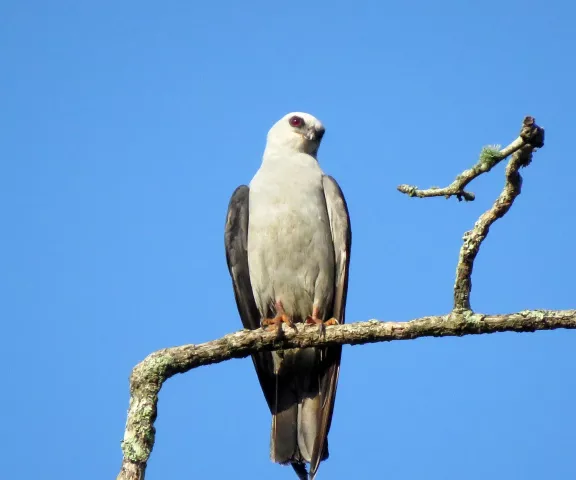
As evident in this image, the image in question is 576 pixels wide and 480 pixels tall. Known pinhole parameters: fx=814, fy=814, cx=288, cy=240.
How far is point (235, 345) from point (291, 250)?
2.10 metres

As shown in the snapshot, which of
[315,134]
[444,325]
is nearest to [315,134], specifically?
[315,134]

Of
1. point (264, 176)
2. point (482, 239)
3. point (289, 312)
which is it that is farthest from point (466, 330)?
point (264, 176)

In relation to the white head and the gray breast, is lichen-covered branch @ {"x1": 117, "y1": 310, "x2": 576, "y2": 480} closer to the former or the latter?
the gray breast

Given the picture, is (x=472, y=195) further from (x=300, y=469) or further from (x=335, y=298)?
(x=300, y=469)

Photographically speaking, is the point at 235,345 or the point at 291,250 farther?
the point at 291,250

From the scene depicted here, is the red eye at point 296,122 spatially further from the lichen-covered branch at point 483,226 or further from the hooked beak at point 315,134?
the lichen-covered branch at point 483,226

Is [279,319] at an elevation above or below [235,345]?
above

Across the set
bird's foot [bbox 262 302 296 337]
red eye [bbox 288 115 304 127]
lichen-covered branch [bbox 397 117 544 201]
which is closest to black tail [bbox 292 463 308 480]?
bird's foot [bbox 262 302 296 337]

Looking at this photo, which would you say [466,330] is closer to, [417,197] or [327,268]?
[417,197]

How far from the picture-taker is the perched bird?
285 inches

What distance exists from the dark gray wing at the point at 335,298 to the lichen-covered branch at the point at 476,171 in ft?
8.20

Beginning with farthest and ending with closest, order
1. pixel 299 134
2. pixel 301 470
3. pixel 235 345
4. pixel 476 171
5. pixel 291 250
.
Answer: pixel 299 134 → pixel 291 250 → pixel 301 470 → pixel 235 345 → pixel 476 171

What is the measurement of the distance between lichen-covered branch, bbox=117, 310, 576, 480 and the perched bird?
1.73 meters

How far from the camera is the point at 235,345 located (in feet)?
18.3
